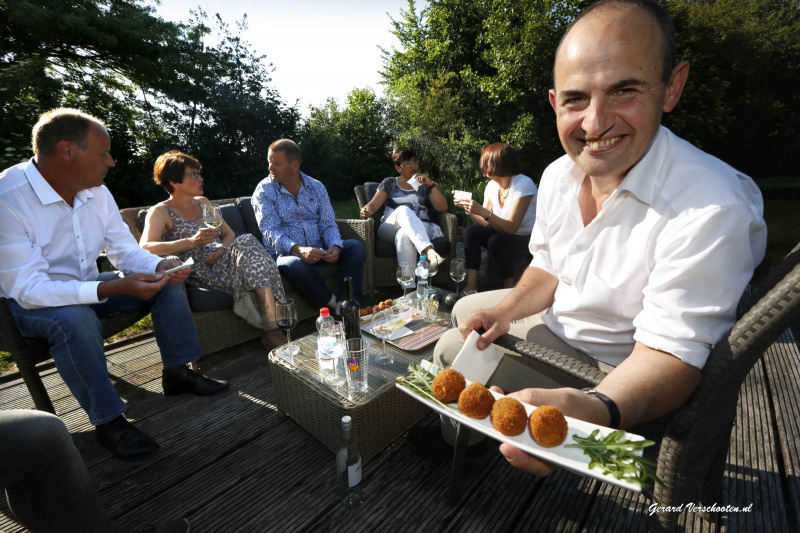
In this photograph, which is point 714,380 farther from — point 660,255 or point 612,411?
point 660,255

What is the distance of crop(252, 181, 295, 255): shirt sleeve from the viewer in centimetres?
346

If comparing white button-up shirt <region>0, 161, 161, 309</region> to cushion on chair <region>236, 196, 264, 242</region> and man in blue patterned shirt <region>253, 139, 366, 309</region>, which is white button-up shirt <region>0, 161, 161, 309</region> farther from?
cushion on chair <region>236, 196, 264, 242</region>

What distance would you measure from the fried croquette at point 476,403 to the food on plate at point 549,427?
0.14 metres

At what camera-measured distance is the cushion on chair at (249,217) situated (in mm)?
3740

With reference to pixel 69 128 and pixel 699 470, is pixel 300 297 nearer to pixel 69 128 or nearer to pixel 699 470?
pixel 69 128

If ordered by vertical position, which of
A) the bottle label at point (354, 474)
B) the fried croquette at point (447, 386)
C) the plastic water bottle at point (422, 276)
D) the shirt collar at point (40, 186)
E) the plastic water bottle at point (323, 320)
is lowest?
the bottle label at point (354, 474)

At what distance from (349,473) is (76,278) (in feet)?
6.68

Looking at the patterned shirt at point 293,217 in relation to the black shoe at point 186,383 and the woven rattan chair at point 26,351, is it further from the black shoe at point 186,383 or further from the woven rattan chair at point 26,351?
the woven rattan chair at point 26,351

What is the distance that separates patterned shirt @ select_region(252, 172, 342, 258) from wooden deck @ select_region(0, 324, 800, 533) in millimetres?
1635

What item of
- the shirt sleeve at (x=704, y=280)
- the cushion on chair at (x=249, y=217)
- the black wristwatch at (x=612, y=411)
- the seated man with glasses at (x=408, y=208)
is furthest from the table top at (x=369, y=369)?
the cushion on chair at (x=249, y=217)

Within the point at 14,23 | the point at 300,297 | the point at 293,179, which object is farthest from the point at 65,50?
the point at 300,297

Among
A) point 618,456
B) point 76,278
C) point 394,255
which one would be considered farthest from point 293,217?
point 618,456

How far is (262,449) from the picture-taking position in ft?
6.64

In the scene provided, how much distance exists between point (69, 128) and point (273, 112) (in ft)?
29.2
